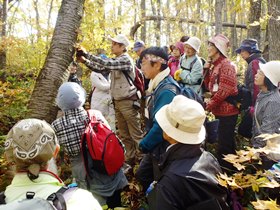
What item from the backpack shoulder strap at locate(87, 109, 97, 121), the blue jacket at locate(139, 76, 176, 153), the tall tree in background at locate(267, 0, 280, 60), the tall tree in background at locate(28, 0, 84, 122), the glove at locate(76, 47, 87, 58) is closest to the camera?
the blue jacket at locate(139, 76, 176, 153)

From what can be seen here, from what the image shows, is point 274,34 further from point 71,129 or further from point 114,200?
point 71,129

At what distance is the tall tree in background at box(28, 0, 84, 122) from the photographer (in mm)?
4141

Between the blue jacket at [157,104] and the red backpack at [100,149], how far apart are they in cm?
30

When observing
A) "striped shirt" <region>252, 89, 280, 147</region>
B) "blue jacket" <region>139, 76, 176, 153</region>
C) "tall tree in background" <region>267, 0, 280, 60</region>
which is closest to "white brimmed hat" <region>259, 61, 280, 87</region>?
"striped shirt" <region>252, 89, 280, 147</region>

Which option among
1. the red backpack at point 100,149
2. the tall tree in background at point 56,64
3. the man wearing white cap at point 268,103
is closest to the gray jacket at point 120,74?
the tall tree in background at point 56,64

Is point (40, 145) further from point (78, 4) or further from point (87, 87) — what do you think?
point (87, 87)

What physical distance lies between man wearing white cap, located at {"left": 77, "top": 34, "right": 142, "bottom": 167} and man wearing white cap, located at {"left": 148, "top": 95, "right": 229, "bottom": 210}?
2568 mm

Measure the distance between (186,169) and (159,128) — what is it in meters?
1.07

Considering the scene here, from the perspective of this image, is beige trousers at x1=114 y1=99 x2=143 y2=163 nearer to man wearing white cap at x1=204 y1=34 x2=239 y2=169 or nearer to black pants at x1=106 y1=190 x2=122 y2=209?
man wearing white cap at x1=204 y1=34 x2=239 y2=169

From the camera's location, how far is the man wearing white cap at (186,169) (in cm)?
211

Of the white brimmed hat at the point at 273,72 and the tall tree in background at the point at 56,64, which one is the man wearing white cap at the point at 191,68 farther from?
the tall tree in background at the point at 56,64

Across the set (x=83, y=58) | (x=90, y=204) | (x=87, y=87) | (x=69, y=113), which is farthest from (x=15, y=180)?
(x=87, y=87)

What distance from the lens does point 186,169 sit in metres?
2.16

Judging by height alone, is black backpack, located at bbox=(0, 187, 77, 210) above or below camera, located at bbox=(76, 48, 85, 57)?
below
